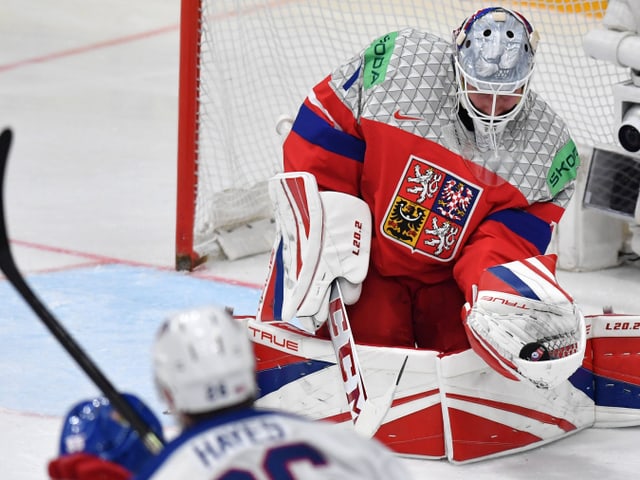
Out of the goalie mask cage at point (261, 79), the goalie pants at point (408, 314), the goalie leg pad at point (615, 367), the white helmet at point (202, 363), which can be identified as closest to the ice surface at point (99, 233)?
the goalie leg pad at point (615, 367)

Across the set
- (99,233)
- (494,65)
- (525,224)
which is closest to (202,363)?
(494,65)

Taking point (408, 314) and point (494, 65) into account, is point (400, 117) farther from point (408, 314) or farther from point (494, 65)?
point (408, 314)

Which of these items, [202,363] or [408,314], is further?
[408,314]

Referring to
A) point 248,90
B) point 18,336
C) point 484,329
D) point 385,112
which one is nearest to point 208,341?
point 484,329

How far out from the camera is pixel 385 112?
10.2ft

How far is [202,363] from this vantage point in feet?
5.60

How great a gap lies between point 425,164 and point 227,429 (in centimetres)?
155

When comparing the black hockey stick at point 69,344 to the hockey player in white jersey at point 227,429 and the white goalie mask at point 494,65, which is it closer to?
the hockey player in white jersey at point 227,429

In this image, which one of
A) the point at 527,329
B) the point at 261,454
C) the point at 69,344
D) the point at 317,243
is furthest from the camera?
the point at 317,243

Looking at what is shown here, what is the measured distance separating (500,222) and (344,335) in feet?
1.41

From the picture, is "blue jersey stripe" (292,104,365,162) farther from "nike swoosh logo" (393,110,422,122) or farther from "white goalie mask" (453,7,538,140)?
"white goalie mask" (453,7,538,140)

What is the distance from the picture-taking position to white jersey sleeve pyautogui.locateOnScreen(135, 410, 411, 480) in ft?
5.39

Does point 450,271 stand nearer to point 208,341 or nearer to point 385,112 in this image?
point 385,112

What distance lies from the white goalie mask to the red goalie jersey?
63mm
